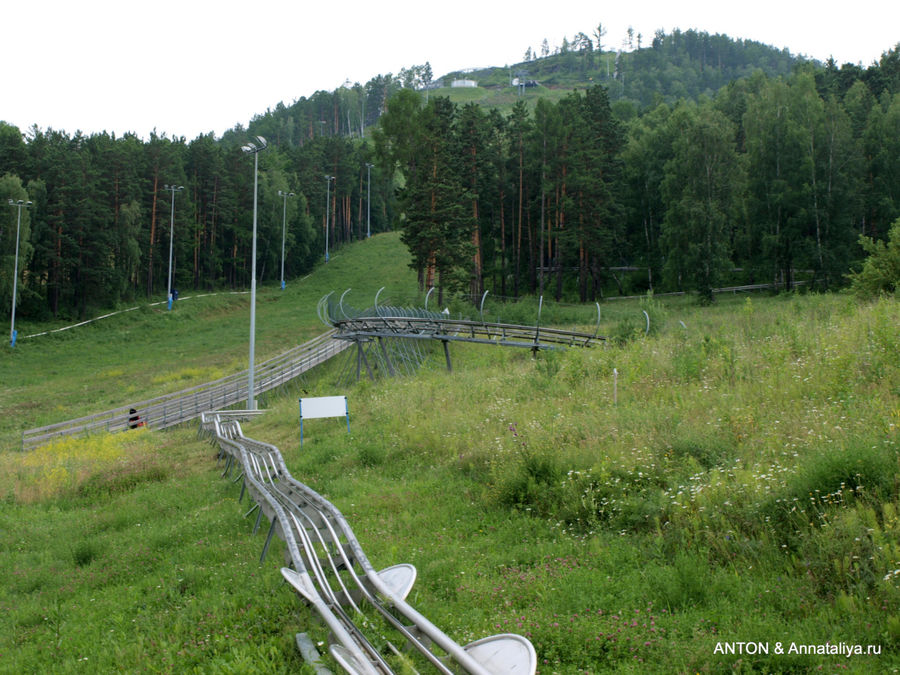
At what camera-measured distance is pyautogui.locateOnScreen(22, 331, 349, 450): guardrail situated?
86.0 feet

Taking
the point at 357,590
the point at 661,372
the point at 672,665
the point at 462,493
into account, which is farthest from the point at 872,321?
the point at 357,590

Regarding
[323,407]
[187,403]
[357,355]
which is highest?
[323,407]

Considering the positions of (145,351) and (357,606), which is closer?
(357,606)

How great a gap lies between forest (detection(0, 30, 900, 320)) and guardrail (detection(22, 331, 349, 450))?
1444 centimetres

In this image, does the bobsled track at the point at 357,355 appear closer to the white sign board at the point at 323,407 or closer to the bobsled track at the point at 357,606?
the white sign board at the point at 323,407

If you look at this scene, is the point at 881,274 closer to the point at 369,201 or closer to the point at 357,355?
the point at 357,355

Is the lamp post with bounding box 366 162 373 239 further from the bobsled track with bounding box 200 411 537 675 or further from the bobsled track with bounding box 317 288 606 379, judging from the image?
the bobsled track with bounding box 200 411 537 675

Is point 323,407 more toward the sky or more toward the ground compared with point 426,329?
more toward the ground

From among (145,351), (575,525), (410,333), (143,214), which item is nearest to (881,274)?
(410,333)

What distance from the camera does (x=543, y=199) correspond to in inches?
2106

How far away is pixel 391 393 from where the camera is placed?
814 inches

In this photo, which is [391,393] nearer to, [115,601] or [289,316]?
[115,601]

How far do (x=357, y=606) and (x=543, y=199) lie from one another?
50.1 metres

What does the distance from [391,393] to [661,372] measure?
8973mm
